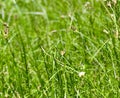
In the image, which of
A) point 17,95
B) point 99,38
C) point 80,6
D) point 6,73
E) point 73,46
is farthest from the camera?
point 80,6

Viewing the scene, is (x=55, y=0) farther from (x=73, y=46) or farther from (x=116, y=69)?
(x=116, y=69)

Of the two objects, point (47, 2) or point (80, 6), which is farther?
point (47, 2)

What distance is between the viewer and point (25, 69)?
2.73m

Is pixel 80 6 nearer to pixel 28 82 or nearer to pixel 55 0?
pixel 55 0

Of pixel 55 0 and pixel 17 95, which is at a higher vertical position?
pixel 55 0

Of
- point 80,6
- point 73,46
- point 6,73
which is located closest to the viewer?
point 6,73

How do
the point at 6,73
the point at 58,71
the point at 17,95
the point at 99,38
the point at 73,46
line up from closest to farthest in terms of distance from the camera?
the point at 58,71 < the point at 17,95 < the point at 6,73 < the point at 73,46 < the point at 99,38

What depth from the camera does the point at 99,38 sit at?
313 cm

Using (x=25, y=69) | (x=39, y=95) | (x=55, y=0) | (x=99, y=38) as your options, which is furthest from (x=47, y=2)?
(x=39, y=95)

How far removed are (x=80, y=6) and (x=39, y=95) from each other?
4.44 ft

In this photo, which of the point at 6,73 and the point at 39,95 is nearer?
the point at 39,95

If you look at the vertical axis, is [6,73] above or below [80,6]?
below

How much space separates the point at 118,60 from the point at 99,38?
0.82 meters

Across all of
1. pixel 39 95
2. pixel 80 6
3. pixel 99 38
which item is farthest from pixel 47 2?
pixel 39 95
